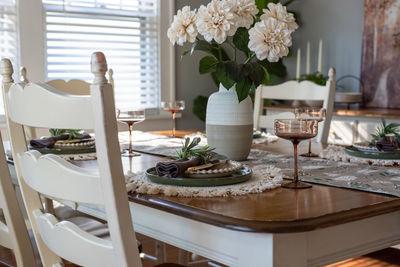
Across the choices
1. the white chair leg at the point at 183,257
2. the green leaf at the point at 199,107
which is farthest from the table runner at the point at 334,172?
the green leaf at the point at 199,107

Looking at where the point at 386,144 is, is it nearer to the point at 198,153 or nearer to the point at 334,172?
the point at 334,172

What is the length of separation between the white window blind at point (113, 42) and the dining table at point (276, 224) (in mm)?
2681

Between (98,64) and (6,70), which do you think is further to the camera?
(6,70)

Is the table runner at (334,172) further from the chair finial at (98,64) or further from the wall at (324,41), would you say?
the wall at (324,41)

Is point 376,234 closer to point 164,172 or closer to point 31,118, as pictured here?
point 164,172

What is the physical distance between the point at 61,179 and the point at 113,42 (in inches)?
122

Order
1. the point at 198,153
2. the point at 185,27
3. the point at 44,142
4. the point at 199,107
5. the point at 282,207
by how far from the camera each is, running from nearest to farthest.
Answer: the point at 282,207 < the point at 198,153 < the point at 185,27 < the point at 44,142 < the point at 199,107

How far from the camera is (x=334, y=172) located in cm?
158

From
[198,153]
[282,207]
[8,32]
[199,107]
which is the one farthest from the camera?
[199,107]

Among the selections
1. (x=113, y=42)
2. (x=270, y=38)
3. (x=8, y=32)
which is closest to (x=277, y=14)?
(x=270, y=38)

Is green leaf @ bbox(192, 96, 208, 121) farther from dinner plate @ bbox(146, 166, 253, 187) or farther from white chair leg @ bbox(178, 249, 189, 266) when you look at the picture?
dinner plate @ bbox(146, 166, 253, 187)

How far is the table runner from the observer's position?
1369 millimetres

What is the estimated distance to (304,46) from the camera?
477 cm

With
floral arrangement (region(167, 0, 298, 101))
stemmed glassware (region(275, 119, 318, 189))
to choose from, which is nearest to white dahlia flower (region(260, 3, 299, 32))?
floral arrangement (region(167, 0, 298, 101))
